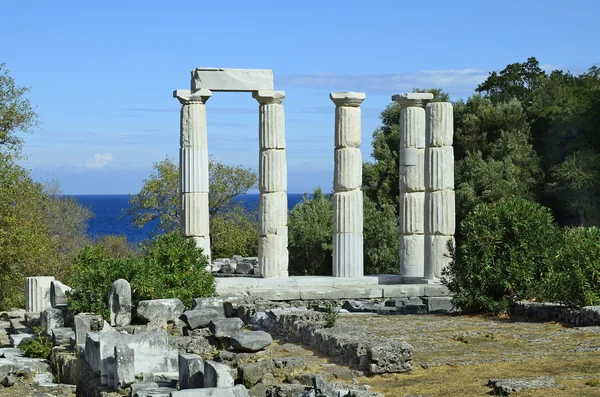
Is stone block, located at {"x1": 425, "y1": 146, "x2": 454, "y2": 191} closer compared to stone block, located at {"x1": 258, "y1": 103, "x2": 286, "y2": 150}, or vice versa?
stone block, located at {"x1": 425, "y1": 146, "x2": 454, "y2": 191}

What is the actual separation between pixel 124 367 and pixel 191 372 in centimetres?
227

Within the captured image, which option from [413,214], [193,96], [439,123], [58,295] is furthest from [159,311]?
[439,123]

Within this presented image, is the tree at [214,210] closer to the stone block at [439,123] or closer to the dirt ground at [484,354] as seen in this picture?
the stone block at [439,123]

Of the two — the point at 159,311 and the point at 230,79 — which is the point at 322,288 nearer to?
the point at 230,79

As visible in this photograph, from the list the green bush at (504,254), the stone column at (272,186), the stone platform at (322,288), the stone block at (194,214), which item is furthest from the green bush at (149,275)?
the green bush at (504,254)

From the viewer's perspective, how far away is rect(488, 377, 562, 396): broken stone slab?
1227 centimetres

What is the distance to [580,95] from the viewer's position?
43.1m

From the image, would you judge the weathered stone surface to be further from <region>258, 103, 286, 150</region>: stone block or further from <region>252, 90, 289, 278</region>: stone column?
<region>258, 103, 286, 150</region>: stone block

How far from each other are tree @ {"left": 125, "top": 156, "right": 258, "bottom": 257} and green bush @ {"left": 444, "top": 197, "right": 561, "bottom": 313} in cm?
2309

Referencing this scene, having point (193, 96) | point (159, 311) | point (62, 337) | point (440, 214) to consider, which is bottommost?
point (62, 337)

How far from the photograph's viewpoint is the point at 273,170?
28484mm

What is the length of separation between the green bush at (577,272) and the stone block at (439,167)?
325 inches

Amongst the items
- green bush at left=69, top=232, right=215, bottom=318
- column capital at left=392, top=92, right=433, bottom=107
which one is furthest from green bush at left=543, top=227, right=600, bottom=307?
column capital at left=392, top=92, right=433, bottom=107

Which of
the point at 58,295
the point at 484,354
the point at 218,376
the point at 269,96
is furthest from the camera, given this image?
the point at 269,96
